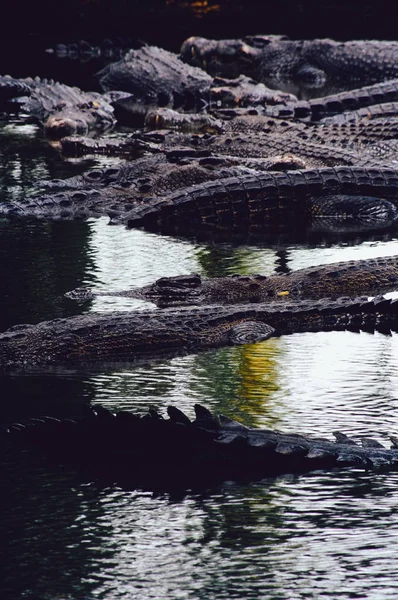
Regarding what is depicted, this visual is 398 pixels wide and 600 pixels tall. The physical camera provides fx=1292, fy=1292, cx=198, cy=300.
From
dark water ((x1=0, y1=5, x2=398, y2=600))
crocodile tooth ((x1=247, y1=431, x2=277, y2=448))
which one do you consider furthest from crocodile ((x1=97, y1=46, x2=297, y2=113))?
crocodile tooth ((x1=247, y1=431, x2=277, y2=448))

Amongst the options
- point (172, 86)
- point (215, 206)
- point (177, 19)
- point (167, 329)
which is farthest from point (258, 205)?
point (177, 19)

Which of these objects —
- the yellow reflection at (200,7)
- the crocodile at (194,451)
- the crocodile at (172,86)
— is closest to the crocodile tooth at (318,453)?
the crocodile at (194,451)

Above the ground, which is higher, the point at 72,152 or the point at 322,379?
the point at 72,152

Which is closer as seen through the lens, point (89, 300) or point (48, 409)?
point (48, 409)

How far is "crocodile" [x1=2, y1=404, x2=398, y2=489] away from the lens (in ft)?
18.2

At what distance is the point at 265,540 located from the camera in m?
5.13

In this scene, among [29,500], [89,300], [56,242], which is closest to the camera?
[29,500]

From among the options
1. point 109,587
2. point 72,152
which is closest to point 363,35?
point 72,152

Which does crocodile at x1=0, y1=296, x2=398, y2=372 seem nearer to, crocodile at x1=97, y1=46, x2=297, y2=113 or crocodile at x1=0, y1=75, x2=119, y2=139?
crocodile at x1=0, y1=75, x2=119, y2=139

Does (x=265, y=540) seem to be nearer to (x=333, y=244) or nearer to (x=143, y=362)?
(x=143, y=362)

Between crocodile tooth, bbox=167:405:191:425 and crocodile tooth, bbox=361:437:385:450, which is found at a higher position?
crocodile tooth, bbox=167:405:191:425

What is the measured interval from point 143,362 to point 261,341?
794mm

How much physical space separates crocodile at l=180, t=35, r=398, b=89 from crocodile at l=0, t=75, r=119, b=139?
15.0 feet

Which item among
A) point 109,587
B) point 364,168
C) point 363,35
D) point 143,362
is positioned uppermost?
point 363,35
